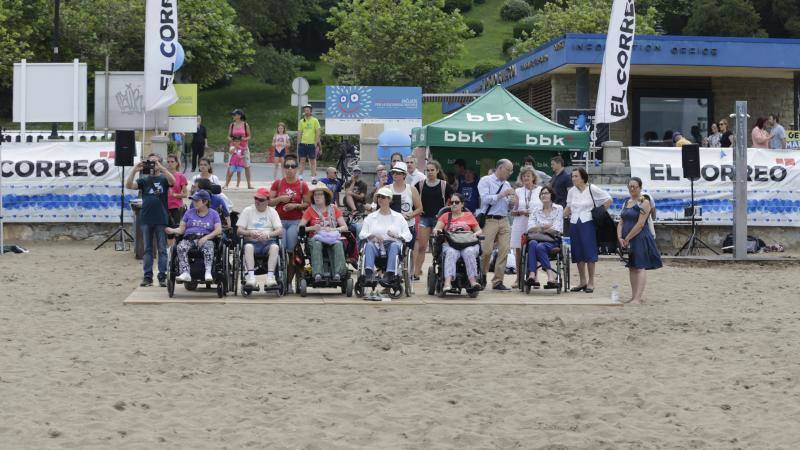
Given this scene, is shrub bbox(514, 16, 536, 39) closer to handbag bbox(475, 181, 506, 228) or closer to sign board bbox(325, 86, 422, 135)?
sign board bbox(325, 86, 422, 135)

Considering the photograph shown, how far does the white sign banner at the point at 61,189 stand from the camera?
75.3 feet

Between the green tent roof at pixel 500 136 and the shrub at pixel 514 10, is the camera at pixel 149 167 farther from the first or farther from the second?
the shrub at pixel 514 10

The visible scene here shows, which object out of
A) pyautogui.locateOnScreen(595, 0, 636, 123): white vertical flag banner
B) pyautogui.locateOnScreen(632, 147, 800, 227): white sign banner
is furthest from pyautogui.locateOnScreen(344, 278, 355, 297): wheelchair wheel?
pyautogui.locateOnScreen(595, 0, 636, 123): white vertical flag banner

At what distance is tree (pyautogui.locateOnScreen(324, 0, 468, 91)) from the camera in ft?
177

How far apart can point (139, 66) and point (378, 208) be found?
42.7 m

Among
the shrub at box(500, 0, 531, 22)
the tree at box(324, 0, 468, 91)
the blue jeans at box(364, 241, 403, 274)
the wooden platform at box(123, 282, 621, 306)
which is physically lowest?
the wooden platform at box(123, 282, 621, 306)

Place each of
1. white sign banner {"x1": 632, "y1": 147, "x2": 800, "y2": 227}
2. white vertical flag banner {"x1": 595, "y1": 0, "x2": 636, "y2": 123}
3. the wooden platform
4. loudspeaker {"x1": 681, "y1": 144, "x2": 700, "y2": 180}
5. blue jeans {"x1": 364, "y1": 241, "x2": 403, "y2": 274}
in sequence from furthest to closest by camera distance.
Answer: white vertical flag banner {"x1": 595, "y1": 0, "x2": 636, "y2": 123}, white sign banner {"x1": 632, "y1": 147, "x2": 800, "y2": 227}, loudspeaker {"x1": 681, "y1": 144, "x2": 700, "y2": 180}, blue jeans {"x1": 364, "y1": 241, "x2": 403, "y2": 274}, the wooden platform

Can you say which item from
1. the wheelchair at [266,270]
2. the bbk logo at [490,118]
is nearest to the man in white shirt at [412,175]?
the wheelchair at [266,270]

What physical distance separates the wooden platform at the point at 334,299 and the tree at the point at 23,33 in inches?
1435

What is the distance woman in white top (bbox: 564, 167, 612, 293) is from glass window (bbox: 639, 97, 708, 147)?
20692 mm

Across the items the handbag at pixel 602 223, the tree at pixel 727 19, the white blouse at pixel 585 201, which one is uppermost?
the tree at pixel 727 19

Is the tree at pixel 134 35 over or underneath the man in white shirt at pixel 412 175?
over

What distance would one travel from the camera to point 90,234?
2308cm

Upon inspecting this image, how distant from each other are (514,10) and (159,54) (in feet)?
242
